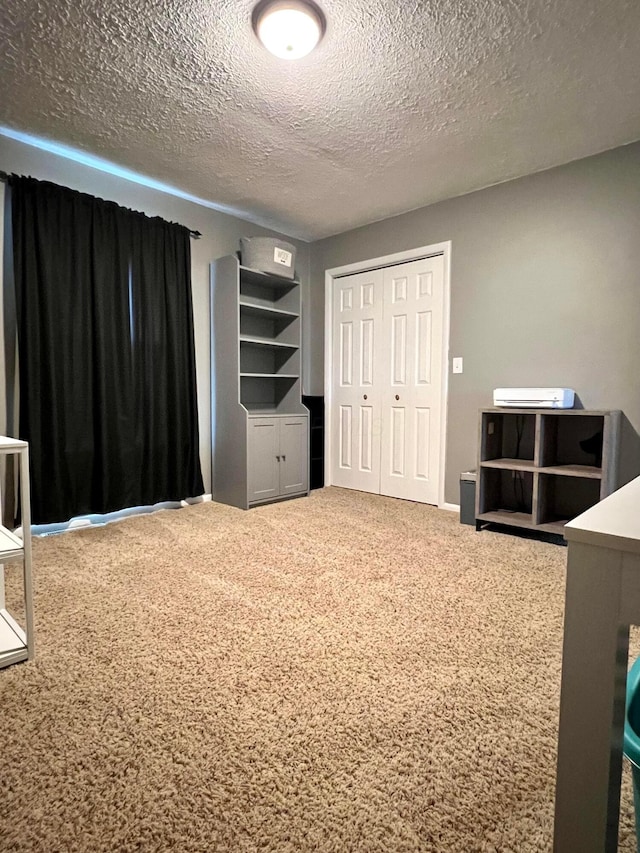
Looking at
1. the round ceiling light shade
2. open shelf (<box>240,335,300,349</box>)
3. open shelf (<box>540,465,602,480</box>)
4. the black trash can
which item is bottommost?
the black trash can

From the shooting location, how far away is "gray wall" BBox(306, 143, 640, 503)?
271 cm

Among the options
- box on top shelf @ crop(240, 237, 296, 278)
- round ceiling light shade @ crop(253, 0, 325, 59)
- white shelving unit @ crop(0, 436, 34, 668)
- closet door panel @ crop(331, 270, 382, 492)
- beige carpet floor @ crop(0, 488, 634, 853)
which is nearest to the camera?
beige carpet floor @ crop(0, 488, 634, 853)

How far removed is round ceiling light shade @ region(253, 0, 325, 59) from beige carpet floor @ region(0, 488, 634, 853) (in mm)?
2318

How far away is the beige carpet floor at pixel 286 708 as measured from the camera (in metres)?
0.92

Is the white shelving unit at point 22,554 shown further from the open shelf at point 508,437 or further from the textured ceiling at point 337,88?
the open shelf at point 508,437

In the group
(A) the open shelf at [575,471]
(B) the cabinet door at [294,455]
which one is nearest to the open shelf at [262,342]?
(B) the cabinet door at [294,455]

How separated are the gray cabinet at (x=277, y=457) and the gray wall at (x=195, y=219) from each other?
1.58 feet

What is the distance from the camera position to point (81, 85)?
2129mm

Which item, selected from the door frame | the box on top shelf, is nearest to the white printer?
the door frame

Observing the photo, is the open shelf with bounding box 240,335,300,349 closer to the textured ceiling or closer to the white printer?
the textured ceiling

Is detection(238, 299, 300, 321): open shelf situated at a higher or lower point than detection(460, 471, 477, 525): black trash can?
higher

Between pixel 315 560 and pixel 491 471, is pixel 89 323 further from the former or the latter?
pixel 491 471

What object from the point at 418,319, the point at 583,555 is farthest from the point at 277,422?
the point at 583,555

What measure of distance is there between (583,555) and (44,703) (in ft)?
4.78
